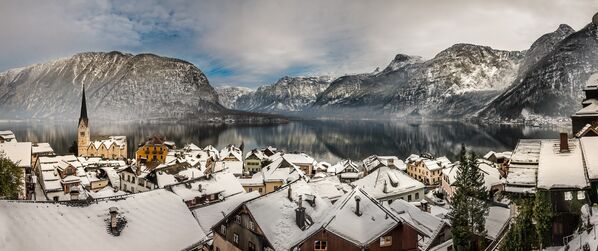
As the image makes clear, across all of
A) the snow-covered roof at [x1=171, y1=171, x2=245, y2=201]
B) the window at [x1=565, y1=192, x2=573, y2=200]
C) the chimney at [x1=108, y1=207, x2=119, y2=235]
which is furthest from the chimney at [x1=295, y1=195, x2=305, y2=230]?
the snow-covered roof at [x1=171, y1=171, x2=245, y2=201]

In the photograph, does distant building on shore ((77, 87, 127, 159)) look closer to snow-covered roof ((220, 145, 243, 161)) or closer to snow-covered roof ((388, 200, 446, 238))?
snow-covered roof ((220, 145, 243, 161))

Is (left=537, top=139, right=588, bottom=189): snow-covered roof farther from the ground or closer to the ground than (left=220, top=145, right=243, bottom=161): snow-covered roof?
farther from the ground

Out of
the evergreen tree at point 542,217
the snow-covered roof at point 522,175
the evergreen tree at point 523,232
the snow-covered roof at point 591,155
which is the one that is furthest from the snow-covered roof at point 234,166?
the snow-covered roof at point 591,155

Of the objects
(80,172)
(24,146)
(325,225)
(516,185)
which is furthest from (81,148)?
(516,185)

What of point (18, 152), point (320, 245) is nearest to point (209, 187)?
point (320, 245)

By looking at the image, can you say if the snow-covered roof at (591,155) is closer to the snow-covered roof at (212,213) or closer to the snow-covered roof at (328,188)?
the snow-covered roof at (212,213)

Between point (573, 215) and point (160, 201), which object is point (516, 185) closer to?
point (573, 215)
